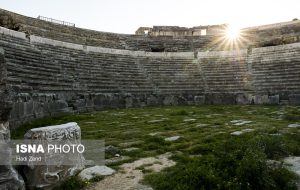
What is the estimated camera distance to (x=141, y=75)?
82.5 feet

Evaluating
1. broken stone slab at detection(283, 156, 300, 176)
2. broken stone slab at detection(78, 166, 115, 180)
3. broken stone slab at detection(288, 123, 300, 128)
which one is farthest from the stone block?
broken stone slab at detection(78, 166, 115, 180)

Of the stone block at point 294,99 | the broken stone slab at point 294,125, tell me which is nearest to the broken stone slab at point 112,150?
the broken stone slab at point 294,125

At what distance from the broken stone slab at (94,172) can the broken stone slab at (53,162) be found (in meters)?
0.12

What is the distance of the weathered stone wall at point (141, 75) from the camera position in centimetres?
1812

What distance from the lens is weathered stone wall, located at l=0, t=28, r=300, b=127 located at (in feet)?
59.5

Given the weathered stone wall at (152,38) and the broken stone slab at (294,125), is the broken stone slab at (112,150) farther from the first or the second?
the weathered stone wall at (152,38)

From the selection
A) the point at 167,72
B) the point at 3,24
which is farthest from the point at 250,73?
the point at 3,24

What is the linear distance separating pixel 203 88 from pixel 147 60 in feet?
17.6

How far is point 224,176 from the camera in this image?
19.5 feet

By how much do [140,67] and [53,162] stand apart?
20.5 m

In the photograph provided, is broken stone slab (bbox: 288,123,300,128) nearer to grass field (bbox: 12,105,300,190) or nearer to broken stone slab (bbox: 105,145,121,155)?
grass field (bbox: 12,105,300,190)

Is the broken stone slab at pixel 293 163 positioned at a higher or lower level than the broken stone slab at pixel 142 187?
higher

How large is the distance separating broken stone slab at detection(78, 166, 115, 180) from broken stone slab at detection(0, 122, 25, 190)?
1.24 m

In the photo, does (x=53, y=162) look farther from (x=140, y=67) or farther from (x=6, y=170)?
(x=140, y=67)
